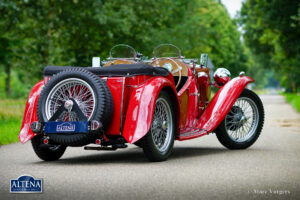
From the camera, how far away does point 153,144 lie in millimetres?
6961

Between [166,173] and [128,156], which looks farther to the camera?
[128,156]

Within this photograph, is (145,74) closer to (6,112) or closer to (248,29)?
(6,112)

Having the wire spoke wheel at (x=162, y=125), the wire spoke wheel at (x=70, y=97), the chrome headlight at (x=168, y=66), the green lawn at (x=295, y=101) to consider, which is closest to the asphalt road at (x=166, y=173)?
the wire spoke wheel at (x=162, y=125)

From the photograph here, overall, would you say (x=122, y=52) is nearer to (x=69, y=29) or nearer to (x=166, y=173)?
(x=166, y=173)

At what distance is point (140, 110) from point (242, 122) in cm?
274

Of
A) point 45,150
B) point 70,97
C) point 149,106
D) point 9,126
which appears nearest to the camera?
point 149,106

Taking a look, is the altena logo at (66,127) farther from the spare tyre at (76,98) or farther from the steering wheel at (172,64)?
the steering wheel at (172,64)

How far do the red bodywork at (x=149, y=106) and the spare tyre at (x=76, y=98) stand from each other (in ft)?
0.65

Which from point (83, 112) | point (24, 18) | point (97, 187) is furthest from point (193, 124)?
point (24, 18)

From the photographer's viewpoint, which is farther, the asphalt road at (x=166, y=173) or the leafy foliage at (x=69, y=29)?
the leafy foliage at (x=69, y=29)

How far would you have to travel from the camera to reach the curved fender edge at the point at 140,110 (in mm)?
6715

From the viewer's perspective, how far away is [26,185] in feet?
17.6

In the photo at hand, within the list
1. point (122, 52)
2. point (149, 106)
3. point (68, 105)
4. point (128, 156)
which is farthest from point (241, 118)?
point (68, 105)

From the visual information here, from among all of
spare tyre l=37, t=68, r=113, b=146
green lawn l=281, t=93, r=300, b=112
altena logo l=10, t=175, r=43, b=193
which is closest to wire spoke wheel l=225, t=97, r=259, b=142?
spare tyre l=37, t=68, r=113, b=146
